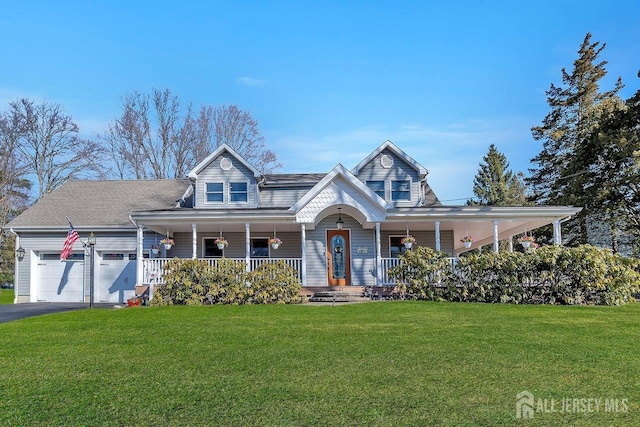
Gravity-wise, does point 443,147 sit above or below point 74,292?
above

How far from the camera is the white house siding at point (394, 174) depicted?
18.4 metres

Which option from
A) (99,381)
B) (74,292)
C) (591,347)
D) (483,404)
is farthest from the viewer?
(74,292)

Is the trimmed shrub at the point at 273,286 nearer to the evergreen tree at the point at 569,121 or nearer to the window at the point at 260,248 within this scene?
the window at the point at 260,248

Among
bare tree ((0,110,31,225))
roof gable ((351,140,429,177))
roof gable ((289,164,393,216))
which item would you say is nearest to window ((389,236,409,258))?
roof gable ((351,140,429,177))

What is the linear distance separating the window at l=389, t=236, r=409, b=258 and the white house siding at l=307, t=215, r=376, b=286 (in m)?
1.04

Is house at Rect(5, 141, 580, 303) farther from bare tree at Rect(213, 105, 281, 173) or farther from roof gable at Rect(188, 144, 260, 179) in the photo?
bare tree at Rect(213, 105, 281, 173)

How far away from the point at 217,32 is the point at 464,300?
40.8ft

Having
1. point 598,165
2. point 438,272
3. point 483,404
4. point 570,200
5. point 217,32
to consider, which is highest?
point 217,32

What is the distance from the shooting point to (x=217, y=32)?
52.0 feet

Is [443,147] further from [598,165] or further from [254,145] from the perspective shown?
[254,145]

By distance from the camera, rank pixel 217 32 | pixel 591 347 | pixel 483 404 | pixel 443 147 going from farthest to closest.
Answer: pixel 443 147 < pixel 217 32 < pixel 591 347 < pixel 483 404

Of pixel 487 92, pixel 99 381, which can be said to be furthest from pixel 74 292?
pixel 487 92

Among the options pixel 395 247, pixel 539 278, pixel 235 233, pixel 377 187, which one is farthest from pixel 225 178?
pixel 539 278

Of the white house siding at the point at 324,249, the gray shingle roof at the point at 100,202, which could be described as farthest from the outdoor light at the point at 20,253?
the white house siding at the point at 324,249
